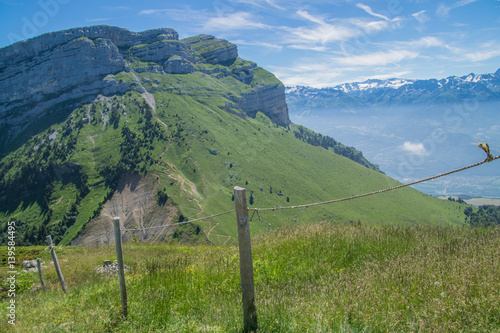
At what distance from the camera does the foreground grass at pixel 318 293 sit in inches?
176

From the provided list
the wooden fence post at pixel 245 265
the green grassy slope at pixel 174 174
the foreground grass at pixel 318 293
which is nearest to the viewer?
the foreground grass at pixel 318 293

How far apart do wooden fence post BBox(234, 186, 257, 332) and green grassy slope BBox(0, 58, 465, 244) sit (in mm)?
95108

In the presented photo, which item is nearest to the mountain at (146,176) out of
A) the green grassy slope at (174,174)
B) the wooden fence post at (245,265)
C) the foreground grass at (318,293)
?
the green grassy slope at (174,174)

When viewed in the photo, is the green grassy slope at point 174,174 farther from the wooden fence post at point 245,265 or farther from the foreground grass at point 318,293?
the wooden fence post at point 245,265

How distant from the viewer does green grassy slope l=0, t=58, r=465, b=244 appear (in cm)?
11419

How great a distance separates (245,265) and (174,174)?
12702cm

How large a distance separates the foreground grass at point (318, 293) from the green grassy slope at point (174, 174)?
91.8m

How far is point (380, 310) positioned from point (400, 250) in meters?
3.71

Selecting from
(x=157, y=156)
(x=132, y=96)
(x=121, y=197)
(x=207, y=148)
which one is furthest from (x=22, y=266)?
(x=132, y=96)

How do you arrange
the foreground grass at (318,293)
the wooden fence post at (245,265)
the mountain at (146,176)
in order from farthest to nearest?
the mountain at (146,176) < the wooden fence post at (245,265) < the foreground grass at (318,293)

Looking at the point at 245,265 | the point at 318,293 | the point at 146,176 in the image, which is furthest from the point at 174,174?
the point at 245,265

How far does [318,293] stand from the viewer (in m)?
5.65

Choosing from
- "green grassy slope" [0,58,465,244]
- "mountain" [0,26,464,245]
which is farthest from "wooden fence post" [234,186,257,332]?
"green grassy slope" [0,58,465,244]

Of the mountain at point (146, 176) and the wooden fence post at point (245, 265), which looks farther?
the mountain at point (146, 176)
